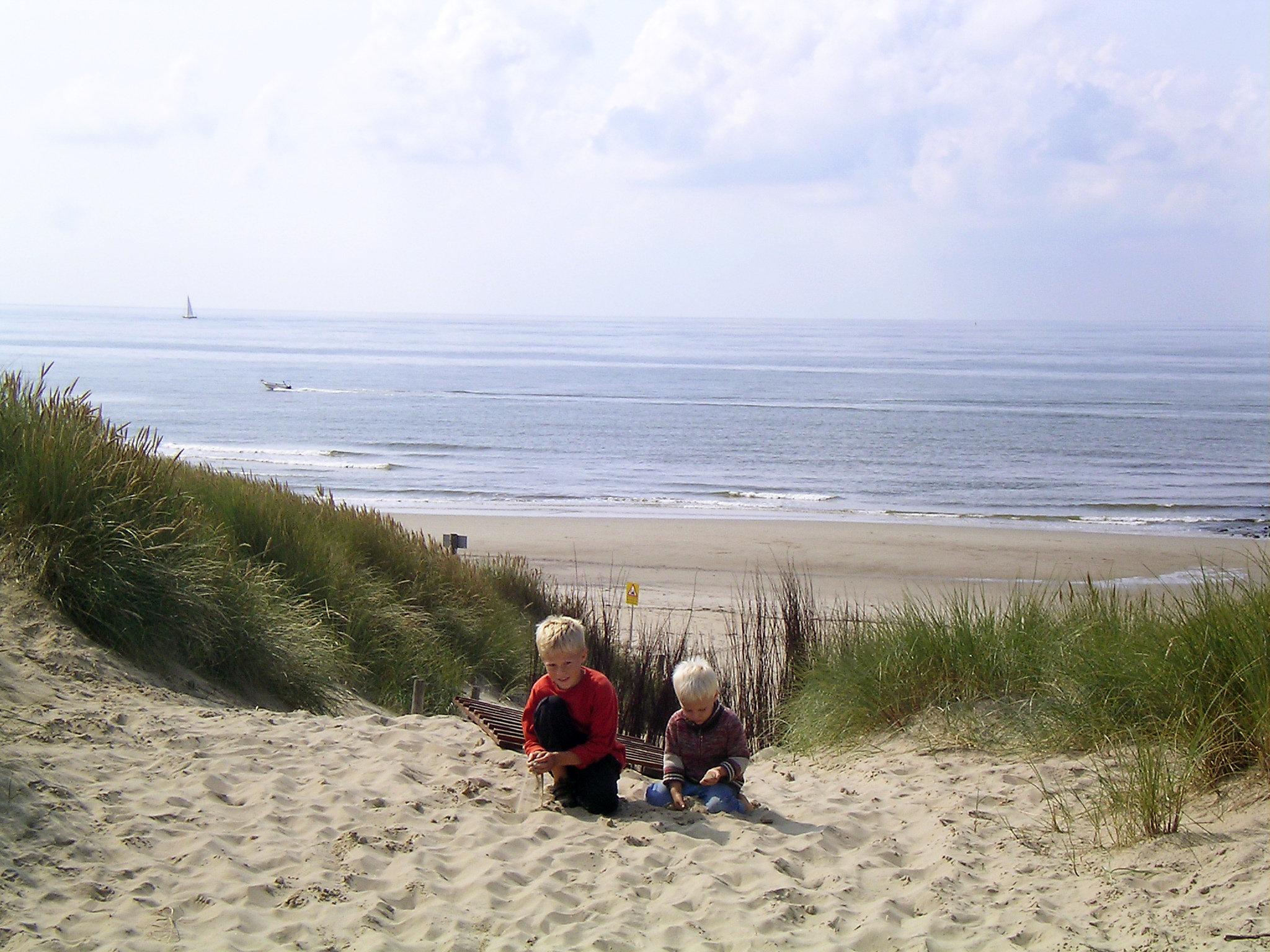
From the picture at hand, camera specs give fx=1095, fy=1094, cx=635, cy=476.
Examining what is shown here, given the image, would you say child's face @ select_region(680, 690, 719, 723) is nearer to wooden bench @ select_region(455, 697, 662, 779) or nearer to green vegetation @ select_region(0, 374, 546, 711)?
wooden bench @ select_region(455, 697, 662, 779)

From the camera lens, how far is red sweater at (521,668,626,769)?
5.27 meters

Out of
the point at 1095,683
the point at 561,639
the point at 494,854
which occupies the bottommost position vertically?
the point at 494,854

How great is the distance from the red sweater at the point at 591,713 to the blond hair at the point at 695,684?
12.8 inches

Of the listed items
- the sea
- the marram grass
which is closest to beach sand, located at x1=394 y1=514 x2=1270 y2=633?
the sea

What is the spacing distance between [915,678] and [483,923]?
3.67m

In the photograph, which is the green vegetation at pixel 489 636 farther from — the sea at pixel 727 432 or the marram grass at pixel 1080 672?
the sea at pixel 727 432

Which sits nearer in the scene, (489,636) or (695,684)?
(695,684)

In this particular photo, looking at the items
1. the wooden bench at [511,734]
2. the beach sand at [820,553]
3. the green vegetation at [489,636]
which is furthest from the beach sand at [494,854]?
the beach sand at [820,553]

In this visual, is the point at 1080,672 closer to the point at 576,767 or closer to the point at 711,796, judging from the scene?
the point at 711,796

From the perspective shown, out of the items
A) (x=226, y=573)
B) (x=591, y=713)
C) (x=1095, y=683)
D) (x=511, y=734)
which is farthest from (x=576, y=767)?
(x=226, y=573)

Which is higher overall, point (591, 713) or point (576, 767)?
point (591, 713)

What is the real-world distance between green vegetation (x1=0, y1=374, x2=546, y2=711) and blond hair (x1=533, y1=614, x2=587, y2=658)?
9.62ft

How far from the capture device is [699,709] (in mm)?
5359

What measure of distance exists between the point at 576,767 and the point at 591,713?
0.27 meters
